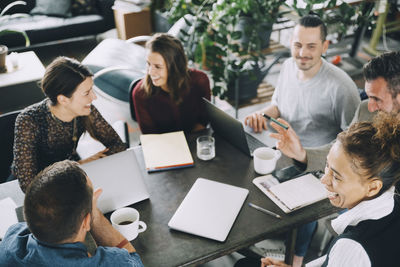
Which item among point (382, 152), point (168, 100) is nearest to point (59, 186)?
point (382, 152)

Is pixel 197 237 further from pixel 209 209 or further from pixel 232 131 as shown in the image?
pixel 232 131

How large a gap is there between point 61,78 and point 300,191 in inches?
44.8

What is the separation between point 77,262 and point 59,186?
0.70ft

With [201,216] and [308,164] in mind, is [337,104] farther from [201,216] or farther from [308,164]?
[201,216]

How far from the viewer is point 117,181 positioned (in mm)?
1393

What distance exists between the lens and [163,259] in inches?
46.9

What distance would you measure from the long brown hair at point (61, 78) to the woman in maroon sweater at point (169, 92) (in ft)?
1.39

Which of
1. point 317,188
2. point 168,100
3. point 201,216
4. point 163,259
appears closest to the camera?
point 163,259

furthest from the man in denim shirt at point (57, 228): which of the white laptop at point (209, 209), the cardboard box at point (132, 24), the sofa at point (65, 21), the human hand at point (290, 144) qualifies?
the sofa at point (65, 21)

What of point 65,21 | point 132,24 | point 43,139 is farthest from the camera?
point 65,21

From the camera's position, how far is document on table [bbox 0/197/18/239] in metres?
1.31

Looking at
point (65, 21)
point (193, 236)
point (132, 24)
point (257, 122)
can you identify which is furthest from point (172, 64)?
point (65, 21)

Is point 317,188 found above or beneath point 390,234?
beneath

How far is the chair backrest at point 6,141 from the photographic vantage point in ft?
5.74
